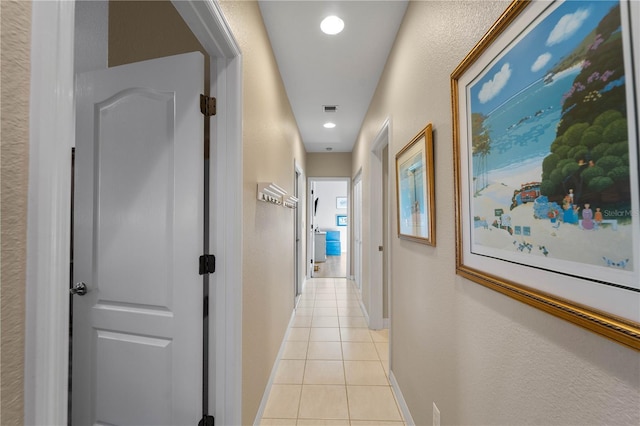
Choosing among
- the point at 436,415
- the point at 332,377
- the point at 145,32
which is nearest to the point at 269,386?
the point at 332,377

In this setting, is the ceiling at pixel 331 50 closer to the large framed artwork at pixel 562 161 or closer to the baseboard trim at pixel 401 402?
the large framed artwork at pixel 562 161

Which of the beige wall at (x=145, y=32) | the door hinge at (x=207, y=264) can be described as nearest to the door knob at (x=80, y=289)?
the door hinge at (x=207, y=264)

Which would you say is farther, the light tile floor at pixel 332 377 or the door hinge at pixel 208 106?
the light tile floor at pixel 332 377

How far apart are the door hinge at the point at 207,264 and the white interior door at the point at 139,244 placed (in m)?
0.03

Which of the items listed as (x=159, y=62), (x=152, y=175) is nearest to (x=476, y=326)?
(x=152, y=175)

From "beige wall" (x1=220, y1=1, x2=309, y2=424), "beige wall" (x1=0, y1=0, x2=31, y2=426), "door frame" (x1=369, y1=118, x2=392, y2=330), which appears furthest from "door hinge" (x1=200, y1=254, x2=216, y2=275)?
"door frame" (x1=369, y1=118, x2=392, y2=330)

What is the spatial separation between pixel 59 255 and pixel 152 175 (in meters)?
0.92

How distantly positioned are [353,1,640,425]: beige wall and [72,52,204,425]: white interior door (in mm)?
1107

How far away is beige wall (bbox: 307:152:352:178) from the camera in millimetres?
5566

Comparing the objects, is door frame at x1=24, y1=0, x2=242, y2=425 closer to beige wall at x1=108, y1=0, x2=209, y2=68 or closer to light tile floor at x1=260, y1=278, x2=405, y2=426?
beige wall at x1=108, y1=0, x2=209, y2=68

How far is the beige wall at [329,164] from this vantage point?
18.3 feet

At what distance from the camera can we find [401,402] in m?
1.85

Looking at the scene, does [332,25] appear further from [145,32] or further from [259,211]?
[259,211]

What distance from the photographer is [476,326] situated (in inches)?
38.8
